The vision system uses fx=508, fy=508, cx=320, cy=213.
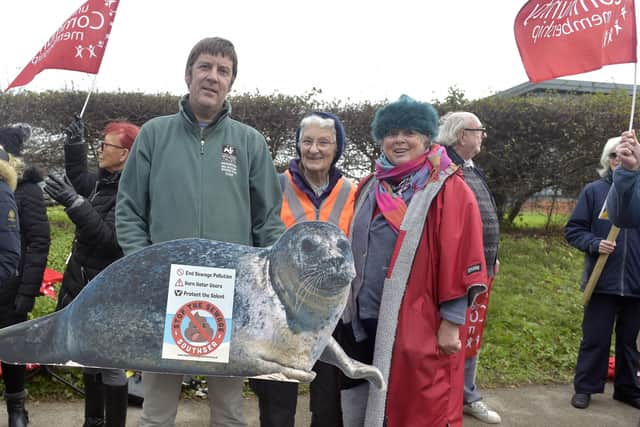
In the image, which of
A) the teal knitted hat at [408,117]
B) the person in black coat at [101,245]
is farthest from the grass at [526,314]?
the teal knitted hat at [408,117]

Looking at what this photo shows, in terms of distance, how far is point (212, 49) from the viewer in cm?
210

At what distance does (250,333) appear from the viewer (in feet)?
5.74

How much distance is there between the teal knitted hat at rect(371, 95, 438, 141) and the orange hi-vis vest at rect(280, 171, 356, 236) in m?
0.42

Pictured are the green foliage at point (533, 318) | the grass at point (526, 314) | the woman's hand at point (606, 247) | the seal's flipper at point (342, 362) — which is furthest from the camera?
the green foliage at point (533, 318)

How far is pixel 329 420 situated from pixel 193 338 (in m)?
1.35

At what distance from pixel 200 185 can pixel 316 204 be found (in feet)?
2.78

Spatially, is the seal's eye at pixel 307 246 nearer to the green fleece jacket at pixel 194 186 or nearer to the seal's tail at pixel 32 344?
the green fleece jacket at pixel 194 186

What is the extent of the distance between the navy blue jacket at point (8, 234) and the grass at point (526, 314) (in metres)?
1.41

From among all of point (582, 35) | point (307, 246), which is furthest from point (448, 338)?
point (582, 35)

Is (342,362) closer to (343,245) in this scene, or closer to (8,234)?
(343,245)

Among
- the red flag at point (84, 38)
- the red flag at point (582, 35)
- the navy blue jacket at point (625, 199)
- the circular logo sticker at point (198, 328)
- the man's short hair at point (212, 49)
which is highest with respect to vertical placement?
the red flag at point (582, 35)

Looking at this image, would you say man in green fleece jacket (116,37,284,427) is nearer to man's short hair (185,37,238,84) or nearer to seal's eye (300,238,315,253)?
man's short hair (185,37,238,84)

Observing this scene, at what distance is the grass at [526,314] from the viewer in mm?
4715

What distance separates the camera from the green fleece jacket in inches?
80.0
